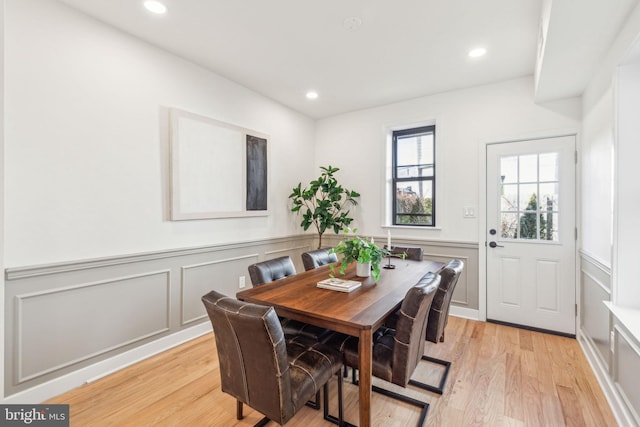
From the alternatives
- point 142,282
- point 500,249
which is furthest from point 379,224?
point 142,282

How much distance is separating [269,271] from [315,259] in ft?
2.01

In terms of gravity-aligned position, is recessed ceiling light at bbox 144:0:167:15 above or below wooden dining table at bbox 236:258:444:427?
above

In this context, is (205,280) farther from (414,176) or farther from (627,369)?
(627,369)

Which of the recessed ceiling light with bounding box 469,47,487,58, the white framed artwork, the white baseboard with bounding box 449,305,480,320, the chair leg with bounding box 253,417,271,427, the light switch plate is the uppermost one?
the recessed ceiling light with bounding box 469,47,487,58

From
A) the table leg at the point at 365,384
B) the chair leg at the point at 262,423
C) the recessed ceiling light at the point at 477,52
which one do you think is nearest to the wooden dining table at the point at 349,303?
the table leg at the point at 365,384

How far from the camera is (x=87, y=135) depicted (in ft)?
7.36

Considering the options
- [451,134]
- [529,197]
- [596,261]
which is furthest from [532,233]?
Answer: [451,134]

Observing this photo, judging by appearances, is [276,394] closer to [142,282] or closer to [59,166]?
[142,282]

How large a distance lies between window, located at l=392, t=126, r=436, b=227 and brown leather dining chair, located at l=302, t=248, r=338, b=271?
1556 millimetres

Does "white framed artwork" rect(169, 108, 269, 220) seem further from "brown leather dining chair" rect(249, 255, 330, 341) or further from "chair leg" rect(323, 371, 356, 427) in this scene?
"chair leg" rect(323, 371, 356, 427)

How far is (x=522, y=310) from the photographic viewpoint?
3.23 metres

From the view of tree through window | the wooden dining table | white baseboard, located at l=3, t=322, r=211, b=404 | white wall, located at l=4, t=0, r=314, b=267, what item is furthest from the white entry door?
white baseboard, located at l=3, t=322, r=211, b=404

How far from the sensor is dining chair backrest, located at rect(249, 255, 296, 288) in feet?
7.41

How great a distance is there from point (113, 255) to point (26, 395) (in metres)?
0.99
